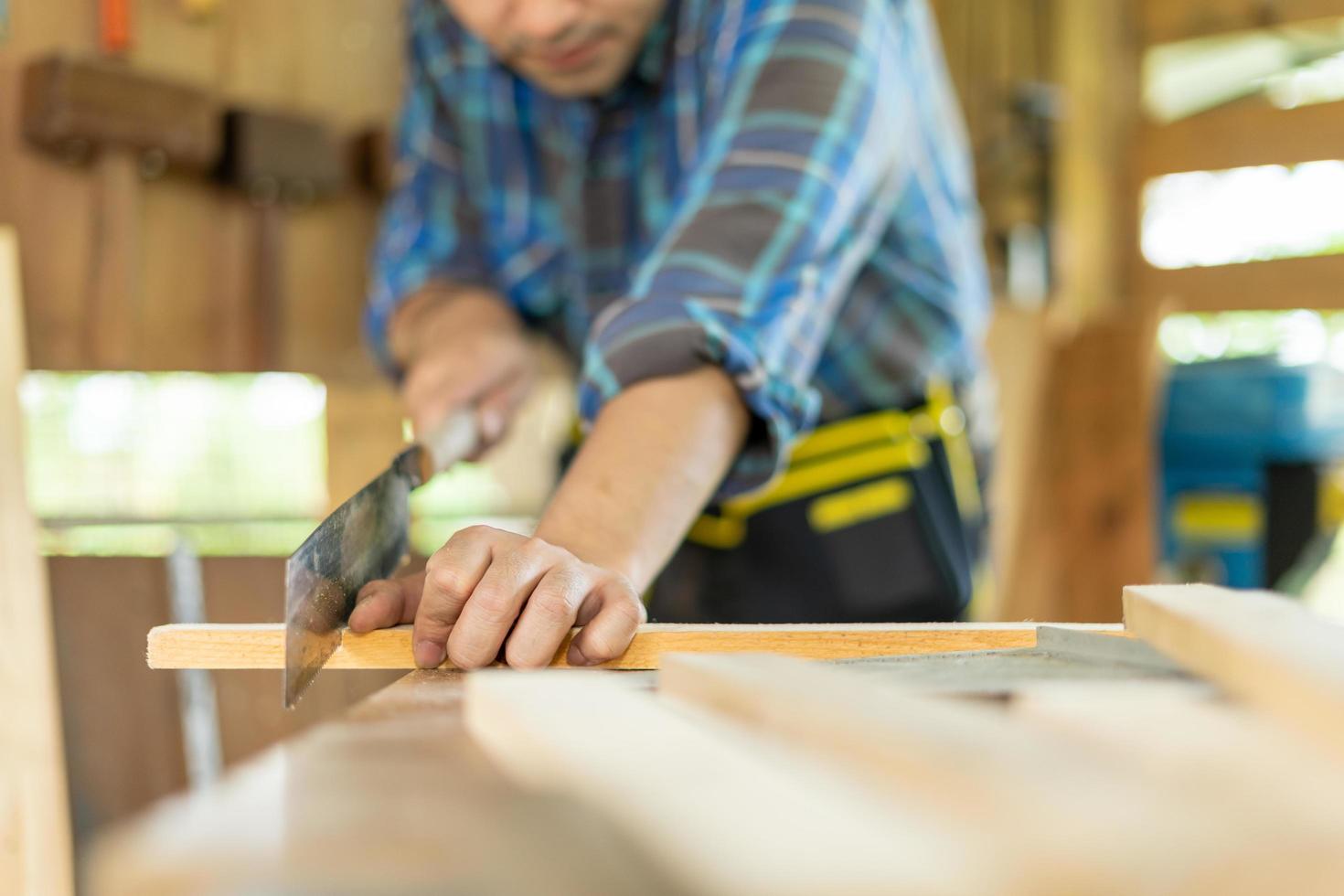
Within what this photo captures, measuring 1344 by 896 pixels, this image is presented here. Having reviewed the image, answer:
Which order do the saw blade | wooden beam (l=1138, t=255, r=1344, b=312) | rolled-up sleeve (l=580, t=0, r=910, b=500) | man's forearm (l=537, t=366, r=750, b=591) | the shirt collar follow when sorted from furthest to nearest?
wooden beam (l=1138, t=255, r=1344, b=312) < the shirt collar < rolled-up sleeve (l=580, t=0, r=910, b=500) < man's forearm (l=537, t=366, r=750, b=591) < the saw blade

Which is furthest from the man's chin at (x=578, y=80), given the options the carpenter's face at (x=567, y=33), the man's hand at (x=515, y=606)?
the man's hand at (x=515, y=606)

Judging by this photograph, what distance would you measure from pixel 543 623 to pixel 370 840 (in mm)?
385

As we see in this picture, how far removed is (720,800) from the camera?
311 mm

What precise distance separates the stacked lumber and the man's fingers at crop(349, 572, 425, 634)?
308 mm

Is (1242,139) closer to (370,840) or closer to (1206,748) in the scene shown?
(1206,748)

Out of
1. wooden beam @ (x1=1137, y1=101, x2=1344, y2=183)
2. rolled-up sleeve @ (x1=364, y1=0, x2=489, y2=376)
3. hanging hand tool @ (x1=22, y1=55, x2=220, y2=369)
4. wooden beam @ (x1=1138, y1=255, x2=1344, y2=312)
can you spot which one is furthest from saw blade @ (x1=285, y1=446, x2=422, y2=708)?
wooden beam @ (x1=1137, y1=101, x2=1344, y2=183)

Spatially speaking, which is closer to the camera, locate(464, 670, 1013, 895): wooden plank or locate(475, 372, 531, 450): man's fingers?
locate(464, 670, 1013, 895): wooden plank

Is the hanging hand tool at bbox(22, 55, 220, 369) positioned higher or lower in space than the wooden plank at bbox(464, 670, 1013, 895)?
higher

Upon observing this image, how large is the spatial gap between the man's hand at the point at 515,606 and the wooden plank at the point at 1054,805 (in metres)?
0.30

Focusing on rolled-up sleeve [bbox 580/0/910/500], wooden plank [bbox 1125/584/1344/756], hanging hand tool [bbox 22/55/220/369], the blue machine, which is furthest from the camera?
the blue machine

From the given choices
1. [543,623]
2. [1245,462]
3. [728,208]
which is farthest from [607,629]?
[1245,462]

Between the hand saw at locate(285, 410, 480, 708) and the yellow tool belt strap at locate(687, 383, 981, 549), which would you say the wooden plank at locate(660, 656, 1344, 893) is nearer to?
the hand saw at locate(285, 410, 480, 708)

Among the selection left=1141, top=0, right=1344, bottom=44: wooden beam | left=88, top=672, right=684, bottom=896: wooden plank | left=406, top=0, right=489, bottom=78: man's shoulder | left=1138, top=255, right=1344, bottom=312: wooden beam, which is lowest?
left=88, top=672, right=684, bottom=896: wooden plank

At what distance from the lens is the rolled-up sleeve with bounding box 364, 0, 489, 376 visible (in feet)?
5.36
